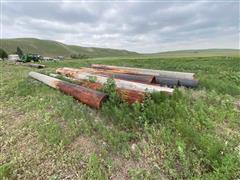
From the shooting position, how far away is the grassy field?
2.75 m

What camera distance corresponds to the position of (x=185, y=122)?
3621 millimetres

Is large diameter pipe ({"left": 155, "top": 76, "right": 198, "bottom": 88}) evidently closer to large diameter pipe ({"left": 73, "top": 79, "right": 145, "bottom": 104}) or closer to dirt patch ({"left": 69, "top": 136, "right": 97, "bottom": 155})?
large diameter pipe ({"left": 73, "top": 79, "right": 145, "bottom": 104})

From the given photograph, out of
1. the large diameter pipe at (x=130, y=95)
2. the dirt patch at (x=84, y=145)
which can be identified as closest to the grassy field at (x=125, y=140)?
the dirt patch at (x=84, y=145)

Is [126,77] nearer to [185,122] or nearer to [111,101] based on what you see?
[111,101]

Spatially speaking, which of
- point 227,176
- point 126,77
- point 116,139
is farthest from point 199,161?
point 126,77

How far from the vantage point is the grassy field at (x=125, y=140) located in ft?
9.04

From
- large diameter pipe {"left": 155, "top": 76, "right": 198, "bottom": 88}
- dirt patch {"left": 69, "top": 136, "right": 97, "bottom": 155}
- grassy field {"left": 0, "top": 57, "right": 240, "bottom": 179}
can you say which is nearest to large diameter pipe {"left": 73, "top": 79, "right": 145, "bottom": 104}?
grassy field {"left": 0, "top": 57, "right": 240, "bottom": 179}

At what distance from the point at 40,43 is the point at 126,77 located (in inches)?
5759

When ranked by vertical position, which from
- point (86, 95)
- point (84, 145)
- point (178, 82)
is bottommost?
point (84, 145)

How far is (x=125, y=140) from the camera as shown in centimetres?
347

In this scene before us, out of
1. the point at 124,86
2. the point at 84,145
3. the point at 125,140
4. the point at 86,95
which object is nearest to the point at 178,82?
the point at 124,86

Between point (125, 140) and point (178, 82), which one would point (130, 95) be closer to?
point (125, 140)

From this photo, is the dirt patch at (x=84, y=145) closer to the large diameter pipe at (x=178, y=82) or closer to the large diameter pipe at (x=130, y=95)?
the large diameter pipe at (x=130, y=95)

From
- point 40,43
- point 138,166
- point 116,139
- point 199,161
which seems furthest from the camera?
point 40,43
